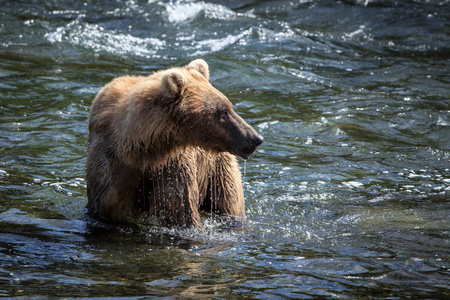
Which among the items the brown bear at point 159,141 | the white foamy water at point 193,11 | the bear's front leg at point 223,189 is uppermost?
the white foamy water at point 193,11

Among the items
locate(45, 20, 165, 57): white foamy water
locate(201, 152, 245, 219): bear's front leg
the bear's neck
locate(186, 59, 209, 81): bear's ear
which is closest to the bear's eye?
the bear's neck

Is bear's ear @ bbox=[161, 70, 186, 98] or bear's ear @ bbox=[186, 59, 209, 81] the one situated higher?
bear's ear @ bbox=[186, 59, 209, 81]

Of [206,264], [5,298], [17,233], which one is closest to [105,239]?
[17,233]

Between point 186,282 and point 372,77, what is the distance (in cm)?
895

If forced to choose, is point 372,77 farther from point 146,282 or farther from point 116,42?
point 146,282

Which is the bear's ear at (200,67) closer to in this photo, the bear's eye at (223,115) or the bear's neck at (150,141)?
the bear's eye at (223,115)

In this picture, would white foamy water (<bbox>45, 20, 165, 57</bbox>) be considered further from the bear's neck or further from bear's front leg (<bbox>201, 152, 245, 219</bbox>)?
the bear's neck

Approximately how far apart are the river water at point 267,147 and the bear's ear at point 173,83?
1450 mm

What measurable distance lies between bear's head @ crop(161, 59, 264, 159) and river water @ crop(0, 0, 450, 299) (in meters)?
0.96

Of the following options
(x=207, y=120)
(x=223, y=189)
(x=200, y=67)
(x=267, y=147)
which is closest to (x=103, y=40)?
(x=267, y=147)

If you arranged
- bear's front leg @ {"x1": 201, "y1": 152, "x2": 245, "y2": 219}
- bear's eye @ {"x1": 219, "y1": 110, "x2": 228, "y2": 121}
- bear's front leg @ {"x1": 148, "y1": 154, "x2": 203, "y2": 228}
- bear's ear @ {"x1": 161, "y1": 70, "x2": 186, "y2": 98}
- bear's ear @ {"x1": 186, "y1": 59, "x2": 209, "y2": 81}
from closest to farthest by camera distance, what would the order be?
bear's ear @ {"x1": 161, "y1": 70, "x2": 186, "y2": 98}, bear's eye @ {"x1": 219, "y1": 110, "x2": 228, "y2": 121}, bear's front leg @ {"x1": 148, "y1": 154, "x2": 203, "y2": 228}, bear's ear @ {"x1": 186, "y1": 59, "x2": 209, "y2": 81}, bear's front leg @ {"x1": 201, "y1": 152, "x2": 245, "y2": 219}

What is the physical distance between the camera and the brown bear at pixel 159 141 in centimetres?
550

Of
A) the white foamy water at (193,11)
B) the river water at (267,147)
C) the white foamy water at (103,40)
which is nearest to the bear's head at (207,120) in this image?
the river water at (267,147)

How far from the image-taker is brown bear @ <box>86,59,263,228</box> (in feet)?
18.0
